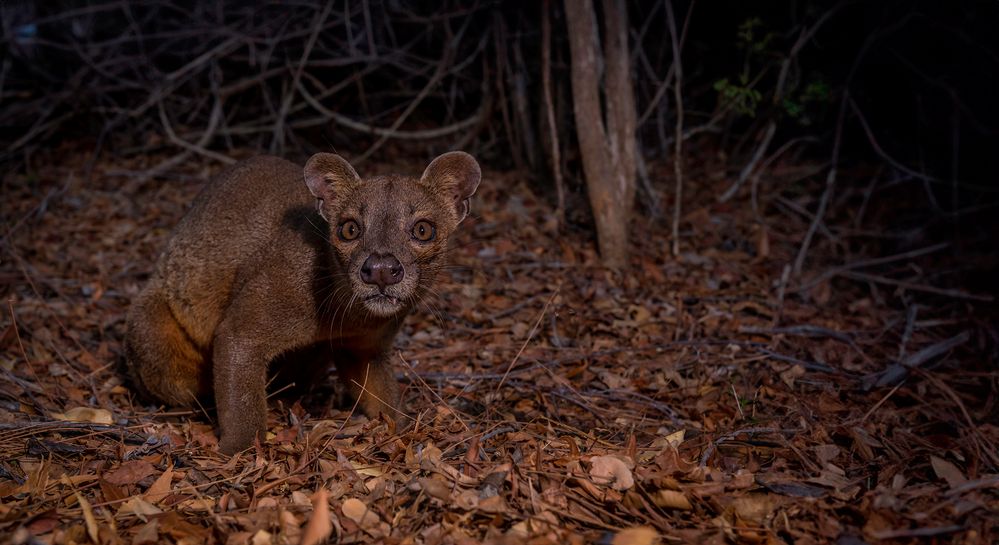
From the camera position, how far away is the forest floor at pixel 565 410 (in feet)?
10.3

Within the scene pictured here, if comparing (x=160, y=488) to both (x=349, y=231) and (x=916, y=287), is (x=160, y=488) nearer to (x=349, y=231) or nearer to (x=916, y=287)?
(x=349, y=231)

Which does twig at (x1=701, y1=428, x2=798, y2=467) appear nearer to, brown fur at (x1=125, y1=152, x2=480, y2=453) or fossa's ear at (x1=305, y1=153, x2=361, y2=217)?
brown fur at (x1=125, y1=152, x2=480, y2=453)

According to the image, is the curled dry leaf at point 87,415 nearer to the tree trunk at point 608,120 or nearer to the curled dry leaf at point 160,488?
the curled dry leaf at point 160,488

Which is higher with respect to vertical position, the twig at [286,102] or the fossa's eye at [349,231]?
the twig at [286,102]

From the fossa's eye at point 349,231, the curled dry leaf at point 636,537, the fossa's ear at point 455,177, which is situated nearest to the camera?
the curled dry leaf at point 636,537

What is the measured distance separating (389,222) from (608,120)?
10.1 feet

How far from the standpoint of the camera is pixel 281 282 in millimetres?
4238

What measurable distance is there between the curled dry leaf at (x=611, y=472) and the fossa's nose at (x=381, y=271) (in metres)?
1.30

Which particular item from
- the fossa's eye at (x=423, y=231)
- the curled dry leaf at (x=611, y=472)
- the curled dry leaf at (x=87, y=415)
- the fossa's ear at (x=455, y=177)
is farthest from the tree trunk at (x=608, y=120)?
the curled dry leaf at (x=87, y=415)

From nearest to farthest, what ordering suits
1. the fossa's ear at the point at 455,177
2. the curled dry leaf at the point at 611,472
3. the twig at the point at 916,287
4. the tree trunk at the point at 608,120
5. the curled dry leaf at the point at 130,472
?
the curled dry leaf at the point at 611,472, the curled dry leaf at the point at 130,472, the fossa's ear at the point at 455,177, the twig at the point at 916,287, the tree trunk at the point at 608,120

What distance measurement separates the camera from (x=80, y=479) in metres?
3.46

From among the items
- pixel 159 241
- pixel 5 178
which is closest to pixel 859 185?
pixel 159 241

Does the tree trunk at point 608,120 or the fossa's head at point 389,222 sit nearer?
the fossa's head at point 389,222

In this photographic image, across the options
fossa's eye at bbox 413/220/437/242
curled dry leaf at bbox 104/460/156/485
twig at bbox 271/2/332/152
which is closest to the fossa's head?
fossa's eye at bbox 413/220/437/242
